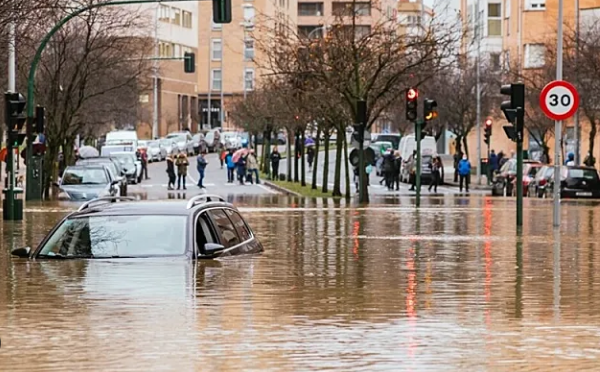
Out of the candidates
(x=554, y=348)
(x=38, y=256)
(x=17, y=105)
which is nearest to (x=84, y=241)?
(x=38, y=256)

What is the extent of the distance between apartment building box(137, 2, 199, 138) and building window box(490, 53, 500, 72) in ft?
133

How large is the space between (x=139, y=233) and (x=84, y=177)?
29.9m

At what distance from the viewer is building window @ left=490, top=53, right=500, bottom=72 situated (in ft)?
277

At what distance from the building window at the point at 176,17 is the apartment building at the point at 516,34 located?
134ft

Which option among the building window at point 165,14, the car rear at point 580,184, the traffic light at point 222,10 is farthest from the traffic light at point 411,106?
the building window at point 165,14

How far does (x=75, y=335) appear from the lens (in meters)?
11.8

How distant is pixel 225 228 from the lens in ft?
57.9

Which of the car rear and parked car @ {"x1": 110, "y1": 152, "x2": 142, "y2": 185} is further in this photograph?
parked car @ {"x1": 110, "y1": 152, "x2": 142, "y2": 185}

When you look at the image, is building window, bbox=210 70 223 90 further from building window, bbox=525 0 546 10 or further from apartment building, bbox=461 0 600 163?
building window, bbox=525 0 546 10

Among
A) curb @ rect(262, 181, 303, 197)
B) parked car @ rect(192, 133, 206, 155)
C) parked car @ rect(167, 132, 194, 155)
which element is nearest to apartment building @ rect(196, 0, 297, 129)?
parked car @ rect(192, 133, 206, 155)

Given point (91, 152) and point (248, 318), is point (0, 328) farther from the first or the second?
point (91, 152)

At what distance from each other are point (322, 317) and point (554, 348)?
2613mm

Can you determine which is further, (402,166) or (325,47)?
(402,166)

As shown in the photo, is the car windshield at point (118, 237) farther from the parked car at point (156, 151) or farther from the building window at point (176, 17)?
the building window at point (176, 17)
